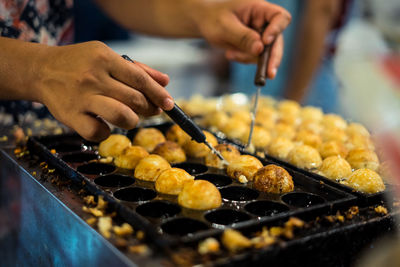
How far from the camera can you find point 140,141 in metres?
2.21

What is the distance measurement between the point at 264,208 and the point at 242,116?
4.11 ft

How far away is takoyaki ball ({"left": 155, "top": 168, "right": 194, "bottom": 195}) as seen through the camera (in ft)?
5.27

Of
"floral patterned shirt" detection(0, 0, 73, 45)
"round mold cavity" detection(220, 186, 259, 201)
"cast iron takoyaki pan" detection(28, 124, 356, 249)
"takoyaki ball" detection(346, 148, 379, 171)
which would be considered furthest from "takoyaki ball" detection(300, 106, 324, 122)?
"floral patterned shirt" detection(0, 0, 73, 45)

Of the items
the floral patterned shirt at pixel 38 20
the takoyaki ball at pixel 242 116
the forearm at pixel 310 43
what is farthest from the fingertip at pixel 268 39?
the forearm at pixel 310 43

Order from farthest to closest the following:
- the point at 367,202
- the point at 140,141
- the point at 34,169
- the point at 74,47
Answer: the point at 140,141 < the point at 34,169 < the point at 367,202 < the point at 74,47

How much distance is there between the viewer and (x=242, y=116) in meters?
2.78

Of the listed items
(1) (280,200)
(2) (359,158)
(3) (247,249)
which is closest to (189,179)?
(1) (280,200)

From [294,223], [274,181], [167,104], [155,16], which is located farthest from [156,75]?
[155,16]

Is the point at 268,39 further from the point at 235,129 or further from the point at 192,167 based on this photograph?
the point at 192,167

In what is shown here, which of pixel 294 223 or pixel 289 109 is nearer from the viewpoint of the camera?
pixel 294 223

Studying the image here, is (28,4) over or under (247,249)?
over

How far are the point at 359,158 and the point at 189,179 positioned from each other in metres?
0.86

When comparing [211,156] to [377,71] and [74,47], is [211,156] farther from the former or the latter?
[377,71]

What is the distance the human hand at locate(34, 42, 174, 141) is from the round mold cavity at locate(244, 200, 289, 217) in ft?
1.64
